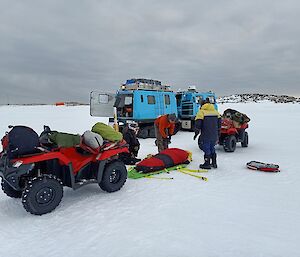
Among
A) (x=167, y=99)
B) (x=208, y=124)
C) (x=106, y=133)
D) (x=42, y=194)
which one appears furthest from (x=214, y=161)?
(x=167, y=99)

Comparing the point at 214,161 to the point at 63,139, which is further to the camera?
the point at 214,161

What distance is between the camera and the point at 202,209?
387 cm

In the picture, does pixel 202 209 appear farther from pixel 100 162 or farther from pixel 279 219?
pixel 100 162

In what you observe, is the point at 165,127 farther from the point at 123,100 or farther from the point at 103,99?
the point at 103,99

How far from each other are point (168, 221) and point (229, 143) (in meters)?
5.32

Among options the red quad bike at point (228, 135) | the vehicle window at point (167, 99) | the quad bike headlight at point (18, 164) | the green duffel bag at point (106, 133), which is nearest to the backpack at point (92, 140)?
the green duffel bag at point (106, 133)

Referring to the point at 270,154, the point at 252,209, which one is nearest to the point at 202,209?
the point at 252,209

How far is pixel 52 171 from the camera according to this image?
4.20 metres

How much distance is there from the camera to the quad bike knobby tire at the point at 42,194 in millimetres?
3633

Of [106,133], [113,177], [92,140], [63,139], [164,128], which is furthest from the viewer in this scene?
[164,128]

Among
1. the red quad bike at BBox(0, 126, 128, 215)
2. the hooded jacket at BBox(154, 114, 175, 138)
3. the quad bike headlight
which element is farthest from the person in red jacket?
the quad bike headlight

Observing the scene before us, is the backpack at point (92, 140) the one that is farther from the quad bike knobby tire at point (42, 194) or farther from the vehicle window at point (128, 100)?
the vehicle window at point (128, 100)

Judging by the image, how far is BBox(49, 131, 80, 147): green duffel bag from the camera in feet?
13.3

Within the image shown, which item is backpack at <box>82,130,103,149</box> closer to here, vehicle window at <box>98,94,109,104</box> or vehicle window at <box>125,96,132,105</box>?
vehicle window at <box>125,96,132,105</box>
